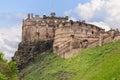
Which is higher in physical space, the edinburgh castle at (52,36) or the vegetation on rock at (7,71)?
the edinburgh castle at (52,36)

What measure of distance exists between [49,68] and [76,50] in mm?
7475

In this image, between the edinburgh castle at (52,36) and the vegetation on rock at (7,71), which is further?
the edinburgh castle at (52,36)

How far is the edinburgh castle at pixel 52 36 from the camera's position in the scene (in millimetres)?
125312

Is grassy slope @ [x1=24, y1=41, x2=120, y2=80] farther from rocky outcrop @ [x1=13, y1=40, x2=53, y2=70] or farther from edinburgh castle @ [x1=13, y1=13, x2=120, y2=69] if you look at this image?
rocky outcrop @ [x1=13, y1=40, x2=53, y2=70]

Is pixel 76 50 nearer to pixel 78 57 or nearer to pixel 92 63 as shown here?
pixel 78 57

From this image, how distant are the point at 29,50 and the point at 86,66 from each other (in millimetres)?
40305

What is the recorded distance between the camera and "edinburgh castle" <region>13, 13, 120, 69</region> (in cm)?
12531

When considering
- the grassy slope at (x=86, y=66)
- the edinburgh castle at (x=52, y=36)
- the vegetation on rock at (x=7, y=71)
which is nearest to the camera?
the grassy slope at (x=86, y=66)

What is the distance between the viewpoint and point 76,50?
121m

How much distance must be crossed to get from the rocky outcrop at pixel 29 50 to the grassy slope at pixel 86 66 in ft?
35.6

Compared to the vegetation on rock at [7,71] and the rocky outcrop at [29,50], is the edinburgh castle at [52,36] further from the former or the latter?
the vegetation on rock at [7,71]

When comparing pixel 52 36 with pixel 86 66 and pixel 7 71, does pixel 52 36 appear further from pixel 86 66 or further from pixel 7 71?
pixel 7 71

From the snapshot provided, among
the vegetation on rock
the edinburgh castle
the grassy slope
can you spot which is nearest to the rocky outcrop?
the edinburgh castle

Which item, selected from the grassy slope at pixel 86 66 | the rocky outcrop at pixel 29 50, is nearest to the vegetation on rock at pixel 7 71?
the grassy slope at pixel 86 66
